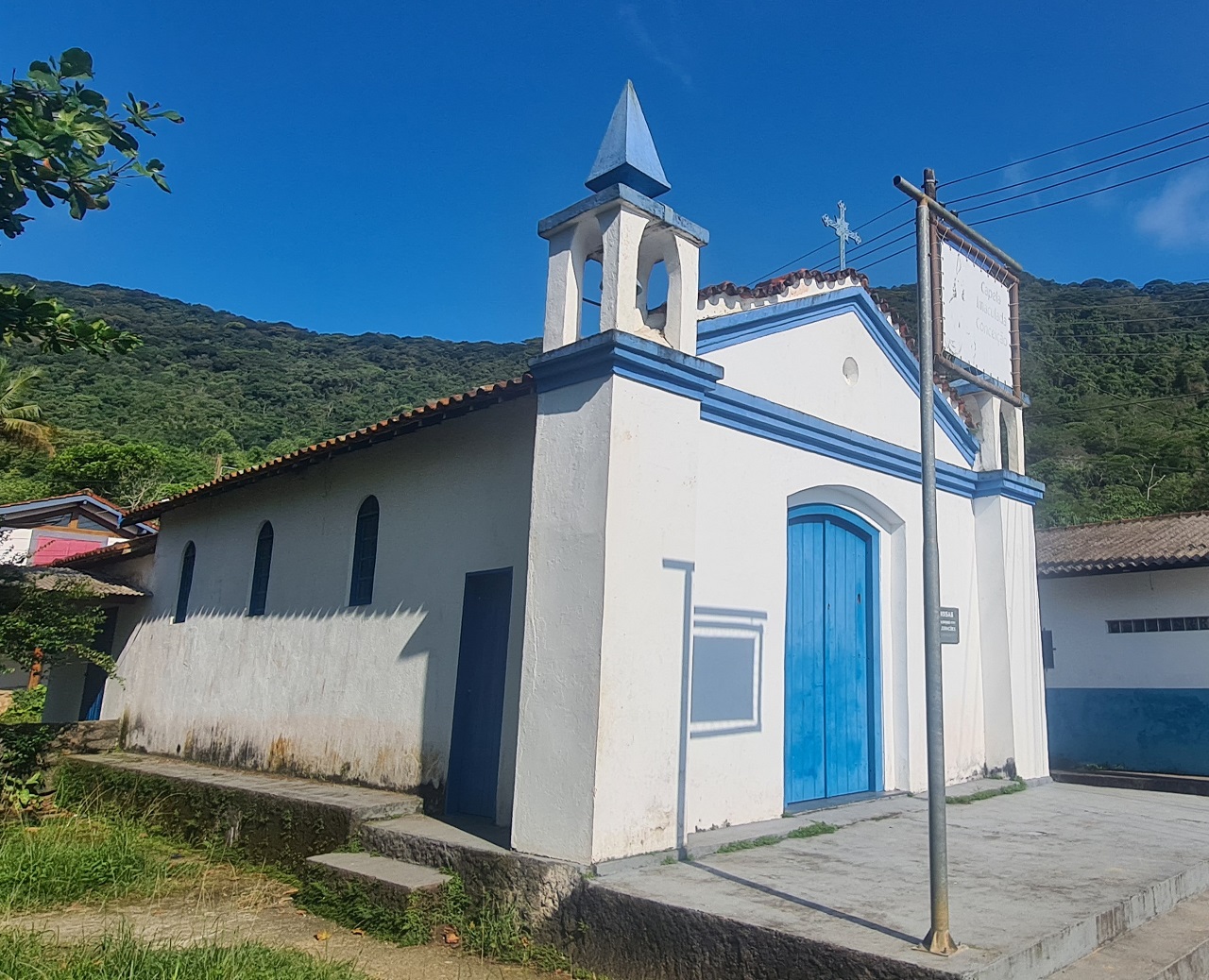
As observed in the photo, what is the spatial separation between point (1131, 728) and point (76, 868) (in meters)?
12.6

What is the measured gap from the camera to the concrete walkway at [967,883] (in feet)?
13.8

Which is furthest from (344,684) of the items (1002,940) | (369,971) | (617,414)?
(1002,940)

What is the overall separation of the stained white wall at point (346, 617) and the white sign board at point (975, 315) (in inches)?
130

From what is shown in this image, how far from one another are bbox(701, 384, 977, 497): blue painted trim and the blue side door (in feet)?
6.97

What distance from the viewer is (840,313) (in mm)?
8633

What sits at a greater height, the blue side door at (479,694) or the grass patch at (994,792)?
the blue side door at (479,694)

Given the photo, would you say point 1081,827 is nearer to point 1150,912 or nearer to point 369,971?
point 1150,912

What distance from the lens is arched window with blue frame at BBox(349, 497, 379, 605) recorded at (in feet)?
30.1

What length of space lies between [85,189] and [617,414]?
3366 mm

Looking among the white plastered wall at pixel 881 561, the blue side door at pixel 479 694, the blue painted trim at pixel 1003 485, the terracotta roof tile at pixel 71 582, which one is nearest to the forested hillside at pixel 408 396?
the terracotta roof tile at pixel 71 582

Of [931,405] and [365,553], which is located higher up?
[931,405]

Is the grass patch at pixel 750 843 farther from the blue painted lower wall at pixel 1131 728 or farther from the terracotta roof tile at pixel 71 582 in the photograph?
the terracotta roof tile at pixel 71 582

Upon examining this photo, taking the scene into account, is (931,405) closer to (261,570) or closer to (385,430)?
(385,430)

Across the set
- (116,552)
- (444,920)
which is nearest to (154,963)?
(444,920)
